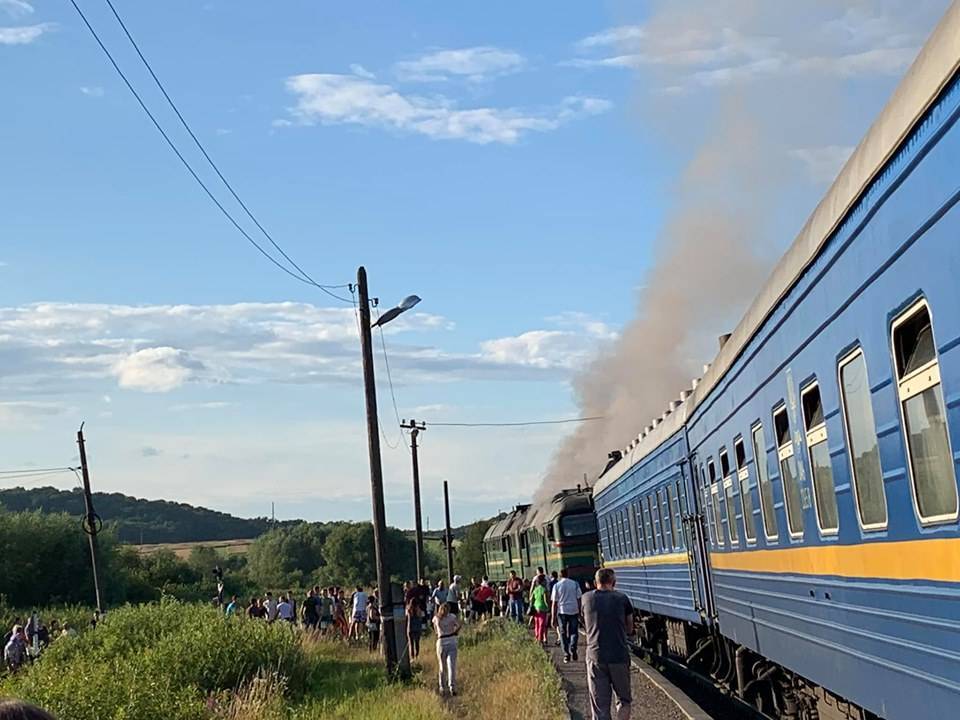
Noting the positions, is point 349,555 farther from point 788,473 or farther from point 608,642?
point 788,473

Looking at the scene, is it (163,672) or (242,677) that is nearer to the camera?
(163,672)

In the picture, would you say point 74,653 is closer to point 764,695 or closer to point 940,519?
point 764,695

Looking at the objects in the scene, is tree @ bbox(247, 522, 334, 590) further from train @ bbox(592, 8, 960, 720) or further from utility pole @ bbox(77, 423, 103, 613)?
train @ bbox(592, 8, 960, 720)

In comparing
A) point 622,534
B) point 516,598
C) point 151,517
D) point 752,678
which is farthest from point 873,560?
point 151,517

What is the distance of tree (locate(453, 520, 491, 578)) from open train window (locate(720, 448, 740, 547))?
250ft

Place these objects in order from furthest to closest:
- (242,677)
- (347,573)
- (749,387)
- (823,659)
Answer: (347,573), (242,677), (749,387), (823,659)

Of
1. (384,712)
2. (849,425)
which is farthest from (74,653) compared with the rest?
(849,425)

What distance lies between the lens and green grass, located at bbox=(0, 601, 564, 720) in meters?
15.8

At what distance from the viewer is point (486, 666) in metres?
23.0

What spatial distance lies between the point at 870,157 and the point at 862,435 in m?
1.43

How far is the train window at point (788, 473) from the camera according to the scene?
9.02 m

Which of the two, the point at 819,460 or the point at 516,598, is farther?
the point at 516,598

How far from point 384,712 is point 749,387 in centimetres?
816

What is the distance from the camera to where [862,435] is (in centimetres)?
680
